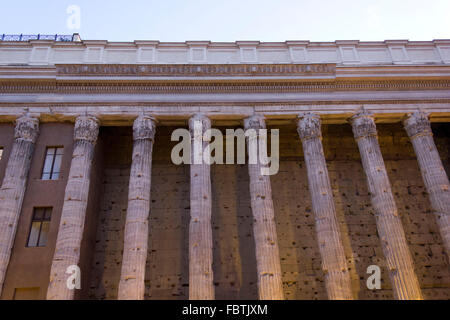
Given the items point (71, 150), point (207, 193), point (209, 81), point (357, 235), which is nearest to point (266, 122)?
→ point (209, 81)

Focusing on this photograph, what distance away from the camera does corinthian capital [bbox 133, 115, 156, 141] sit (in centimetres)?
1259

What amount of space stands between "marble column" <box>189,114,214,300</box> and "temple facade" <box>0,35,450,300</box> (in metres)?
0.05

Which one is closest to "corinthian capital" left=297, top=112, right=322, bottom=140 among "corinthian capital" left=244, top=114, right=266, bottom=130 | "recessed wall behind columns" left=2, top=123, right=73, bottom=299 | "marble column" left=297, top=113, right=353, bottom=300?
"marble column" left=297, top=113, right=353, bottom=300

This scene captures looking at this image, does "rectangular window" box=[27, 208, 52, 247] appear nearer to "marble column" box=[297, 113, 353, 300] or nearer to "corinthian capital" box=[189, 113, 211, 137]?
"corinthian capital" box=[189, 113, 211, 137]

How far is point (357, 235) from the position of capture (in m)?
14.5

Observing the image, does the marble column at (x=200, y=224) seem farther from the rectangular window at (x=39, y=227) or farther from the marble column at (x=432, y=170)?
the marble column at (x=432, y=170)

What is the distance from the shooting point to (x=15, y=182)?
11680mm

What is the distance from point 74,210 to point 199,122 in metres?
4.89

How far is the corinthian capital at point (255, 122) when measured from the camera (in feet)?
42.2

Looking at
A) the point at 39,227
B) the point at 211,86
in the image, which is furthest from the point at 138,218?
the point at 211,86

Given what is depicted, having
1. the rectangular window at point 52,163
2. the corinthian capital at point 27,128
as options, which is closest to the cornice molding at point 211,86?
the corinthian capital at point 27,128
